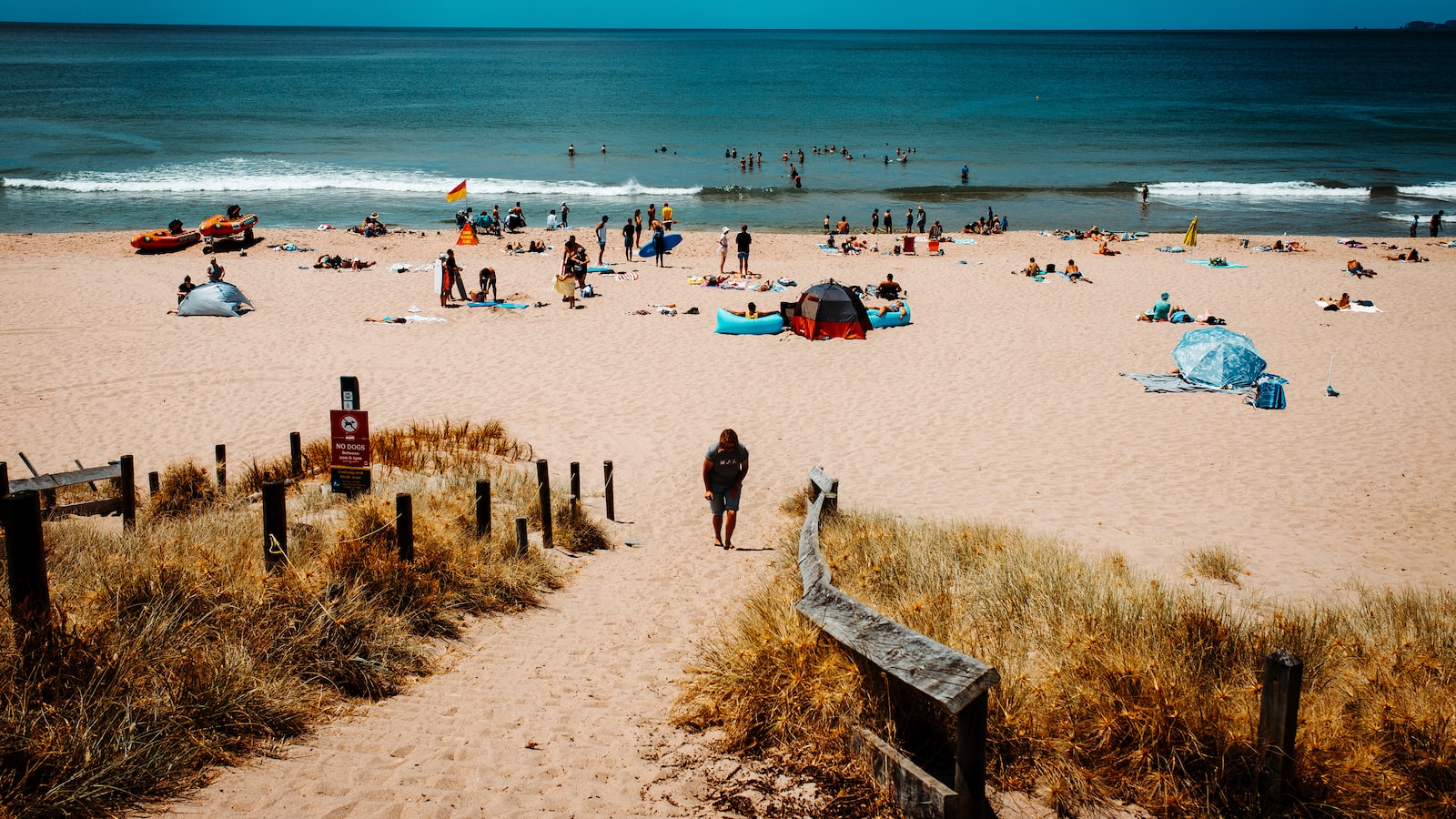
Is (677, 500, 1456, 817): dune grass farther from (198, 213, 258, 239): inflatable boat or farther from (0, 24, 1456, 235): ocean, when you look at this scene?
(0, 24, 1456, 235): ocean

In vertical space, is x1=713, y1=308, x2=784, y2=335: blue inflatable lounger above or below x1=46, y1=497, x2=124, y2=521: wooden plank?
above

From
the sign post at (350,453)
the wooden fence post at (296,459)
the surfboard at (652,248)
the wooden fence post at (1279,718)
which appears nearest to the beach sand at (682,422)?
the surfboard at (652,248)

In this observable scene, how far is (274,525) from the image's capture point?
595 centimetres

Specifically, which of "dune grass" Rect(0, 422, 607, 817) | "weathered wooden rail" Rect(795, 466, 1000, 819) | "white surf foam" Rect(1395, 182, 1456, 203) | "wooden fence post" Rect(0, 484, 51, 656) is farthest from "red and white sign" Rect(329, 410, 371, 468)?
"white surf foam" Rect(1395, 182, 1456, 203)

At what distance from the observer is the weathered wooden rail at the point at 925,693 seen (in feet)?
11.9

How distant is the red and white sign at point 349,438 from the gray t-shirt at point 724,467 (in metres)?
2.96

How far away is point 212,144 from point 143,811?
191ft

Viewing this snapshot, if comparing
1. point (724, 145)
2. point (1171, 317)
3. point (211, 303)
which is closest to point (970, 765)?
point (1171, 317)

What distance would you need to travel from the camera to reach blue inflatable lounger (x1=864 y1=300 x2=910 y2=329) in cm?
1833

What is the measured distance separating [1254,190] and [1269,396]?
34.0 meters

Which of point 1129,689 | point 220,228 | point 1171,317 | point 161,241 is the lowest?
point 1129,689

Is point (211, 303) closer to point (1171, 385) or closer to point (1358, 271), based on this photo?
point (1171, 385)

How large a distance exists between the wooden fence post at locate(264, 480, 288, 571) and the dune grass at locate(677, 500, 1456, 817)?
9.16ft

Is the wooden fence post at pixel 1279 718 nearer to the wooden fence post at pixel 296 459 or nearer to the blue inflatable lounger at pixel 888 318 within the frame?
the wooden fence post at pixel 296 459
